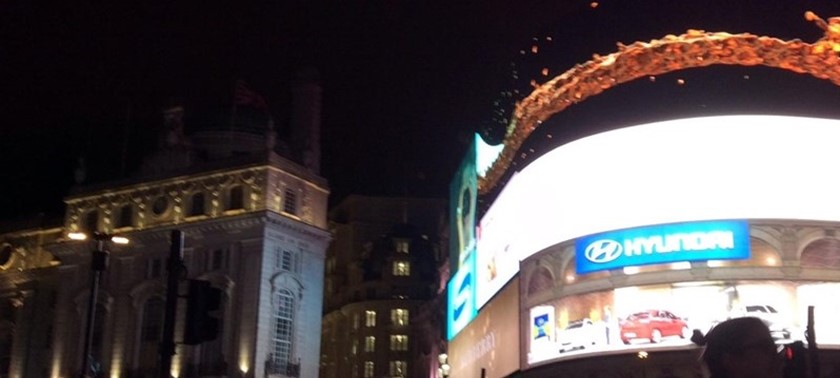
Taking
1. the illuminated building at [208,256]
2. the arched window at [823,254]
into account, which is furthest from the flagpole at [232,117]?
the arched window at [823,254]

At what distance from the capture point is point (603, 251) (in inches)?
1443

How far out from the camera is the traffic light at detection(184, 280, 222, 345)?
45.6 feet

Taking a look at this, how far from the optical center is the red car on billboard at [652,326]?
35.2 m

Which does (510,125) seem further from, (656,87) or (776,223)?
(776,223)

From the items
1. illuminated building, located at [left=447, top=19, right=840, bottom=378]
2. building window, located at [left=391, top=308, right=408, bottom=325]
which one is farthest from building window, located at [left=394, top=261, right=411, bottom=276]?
illuminated building, located at [left=447, top=19, right=840, bottom=378]

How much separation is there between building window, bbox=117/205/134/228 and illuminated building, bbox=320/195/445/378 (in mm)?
27531

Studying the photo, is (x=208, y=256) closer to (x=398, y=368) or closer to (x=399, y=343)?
(x=398, y=368)

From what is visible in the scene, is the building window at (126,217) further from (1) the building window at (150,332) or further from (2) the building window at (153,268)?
(1) the building window at (150,332)

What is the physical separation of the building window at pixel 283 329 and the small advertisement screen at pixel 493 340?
20.8 metres

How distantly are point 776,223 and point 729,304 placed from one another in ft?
10.2

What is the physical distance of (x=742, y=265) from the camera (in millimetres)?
34656

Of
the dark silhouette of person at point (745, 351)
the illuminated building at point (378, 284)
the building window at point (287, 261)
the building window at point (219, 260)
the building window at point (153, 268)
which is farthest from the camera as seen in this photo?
the illuminated building at point (378, 284)

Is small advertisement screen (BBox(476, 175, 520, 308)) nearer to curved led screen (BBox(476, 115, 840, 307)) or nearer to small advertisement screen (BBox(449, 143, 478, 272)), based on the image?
small advertisement screen (BBox(449, 143, 478, 272))

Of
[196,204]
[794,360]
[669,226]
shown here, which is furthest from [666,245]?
[196,204]
